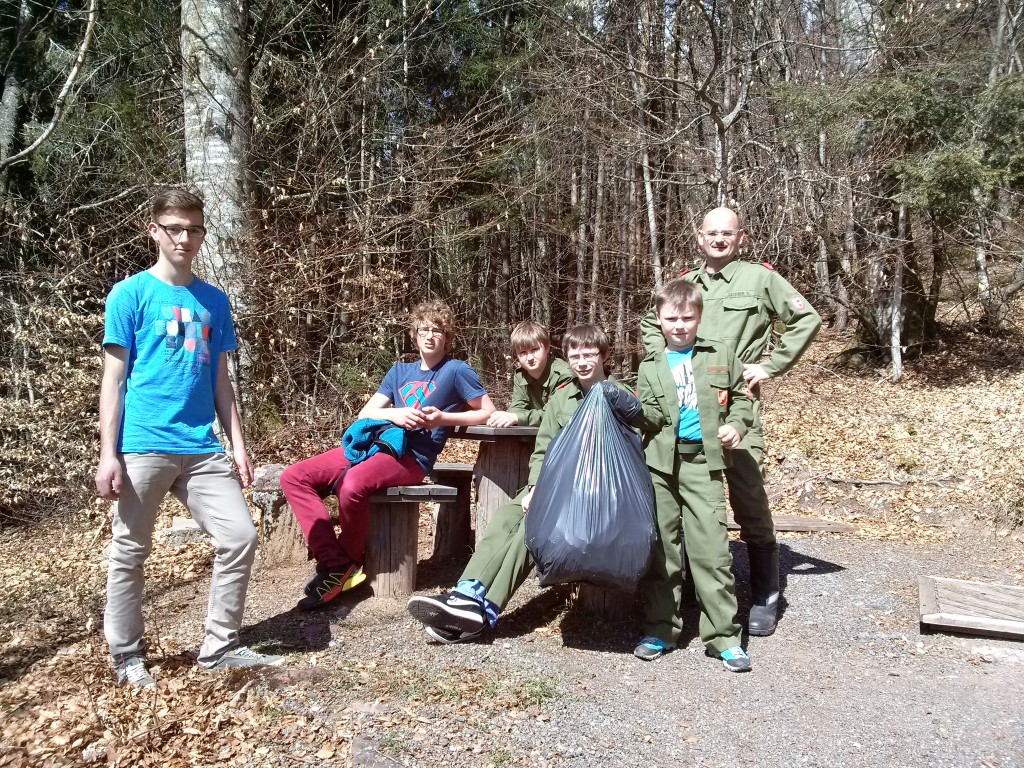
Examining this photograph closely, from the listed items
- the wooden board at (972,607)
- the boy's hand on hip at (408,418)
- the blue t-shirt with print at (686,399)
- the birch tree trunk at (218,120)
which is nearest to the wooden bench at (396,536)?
the boy's hand on hip at (408,418)

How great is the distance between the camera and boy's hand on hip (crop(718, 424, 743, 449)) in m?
3.56

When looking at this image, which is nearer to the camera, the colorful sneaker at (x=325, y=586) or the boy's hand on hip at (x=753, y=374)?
the boy's hand on hip at (x=753, y=374)

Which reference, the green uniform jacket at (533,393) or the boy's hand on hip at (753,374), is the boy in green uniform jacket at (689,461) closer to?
the boy's hand on hip at (753,374)

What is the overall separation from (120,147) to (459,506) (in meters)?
5.99

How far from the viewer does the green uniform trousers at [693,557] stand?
359 centimetres

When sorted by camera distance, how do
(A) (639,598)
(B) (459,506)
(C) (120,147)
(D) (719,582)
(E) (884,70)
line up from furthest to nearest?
(E) (884,70), (C) (120,147), (B) (459,506), (A) (639,598), (D) (719,582)

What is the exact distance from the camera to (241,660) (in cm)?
332

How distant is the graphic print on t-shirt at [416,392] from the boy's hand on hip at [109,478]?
5.02 ft

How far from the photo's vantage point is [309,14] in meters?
8.87

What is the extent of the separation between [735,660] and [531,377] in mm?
1717

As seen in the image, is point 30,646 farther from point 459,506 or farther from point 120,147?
point 120,147

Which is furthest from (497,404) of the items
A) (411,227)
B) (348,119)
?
(348,119)

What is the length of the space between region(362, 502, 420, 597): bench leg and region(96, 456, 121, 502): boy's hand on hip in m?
1.44

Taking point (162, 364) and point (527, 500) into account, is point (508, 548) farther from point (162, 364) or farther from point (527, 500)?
point (162, 364)
